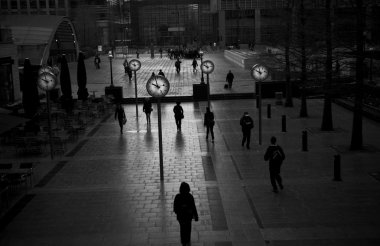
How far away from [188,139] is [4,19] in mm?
44761

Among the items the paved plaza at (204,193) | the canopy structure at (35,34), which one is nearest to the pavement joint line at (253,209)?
the paved plaza at (204,193)

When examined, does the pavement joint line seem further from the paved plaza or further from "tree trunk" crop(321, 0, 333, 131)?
"tree trunk" crop(321, 0, 333, 131)

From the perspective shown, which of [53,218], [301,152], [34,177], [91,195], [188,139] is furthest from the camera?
[188,139]

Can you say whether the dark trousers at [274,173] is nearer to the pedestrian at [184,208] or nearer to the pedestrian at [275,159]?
the pedestrian at [275,159]

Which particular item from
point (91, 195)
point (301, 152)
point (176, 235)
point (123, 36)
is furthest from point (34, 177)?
point (123, 36)

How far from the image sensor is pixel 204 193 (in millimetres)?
13727

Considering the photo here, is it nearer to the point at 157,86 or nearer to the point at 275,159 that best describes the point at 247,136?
the point at 157,86

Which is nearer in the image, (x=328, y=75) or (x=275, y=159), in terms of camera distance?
(x=275, y=159)

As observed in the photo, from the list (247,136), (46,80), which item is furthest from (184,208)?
(46,80)

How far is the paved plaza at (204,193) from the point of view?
427 inches

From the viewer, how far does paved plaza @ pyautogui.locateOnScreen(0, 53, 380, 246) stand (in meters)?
10.8

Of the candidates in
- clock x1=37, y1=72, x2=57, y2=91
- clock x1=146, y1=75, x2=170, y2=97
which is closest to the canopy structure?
clock x1=37, y1=72, x2=57, y2=91

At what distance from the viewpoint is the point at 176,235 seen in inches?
427

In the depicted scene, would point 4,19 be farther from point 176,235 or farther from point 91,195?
point 176,235
